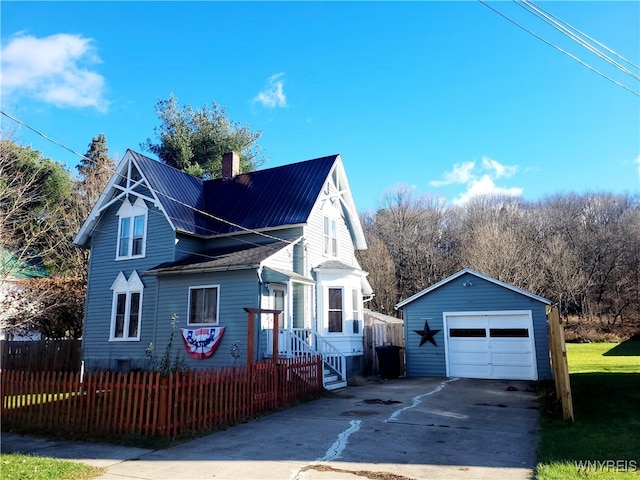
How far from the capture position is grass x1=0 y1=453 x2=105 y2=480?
6129 mm

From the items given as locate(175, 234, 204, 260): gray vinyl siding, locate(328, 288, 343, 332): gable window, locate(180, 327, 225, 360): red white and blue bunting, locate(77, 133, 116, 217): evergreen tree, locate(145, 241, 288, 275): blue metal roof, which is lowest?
locate(180, 327, 225, 360): red white and blue bunting

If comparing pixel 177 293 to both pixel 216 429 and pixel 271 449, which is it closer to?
pixel 216 429

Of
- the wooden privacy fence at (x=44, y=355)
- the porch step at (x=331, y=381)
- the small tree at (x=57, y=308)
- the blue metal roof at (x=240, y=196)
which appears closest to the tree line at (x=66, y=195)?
the small tree at (x=57, y=308)

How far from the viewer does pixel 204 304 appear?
16219 millimetres

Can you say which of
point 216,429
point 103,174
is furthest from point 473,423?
point 103,174

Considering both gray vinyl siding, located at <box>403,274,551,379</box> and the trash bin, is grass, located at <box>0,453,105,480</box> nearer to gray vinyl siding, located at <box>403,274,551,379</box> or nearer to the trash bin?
the trash bin

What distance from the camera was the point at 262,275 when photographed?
605 inches

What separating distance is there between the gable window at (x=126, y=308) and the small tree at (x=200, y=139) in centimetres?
1708

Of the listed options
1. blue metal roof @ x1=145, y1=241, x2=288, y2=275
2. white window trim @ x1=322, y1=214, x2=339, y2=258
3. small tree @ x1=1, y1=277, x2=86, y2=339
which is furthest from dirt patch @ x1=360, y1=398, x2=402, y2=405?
small tree @ x1=1, y1=277, x2=86, y2=339

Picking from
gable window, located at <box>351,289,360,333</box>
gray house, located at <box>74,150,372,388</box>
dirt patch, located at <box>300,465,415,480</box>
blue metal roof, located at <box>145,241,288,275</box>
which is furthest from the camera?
gable window, located at <box>351,289,360,333</box>

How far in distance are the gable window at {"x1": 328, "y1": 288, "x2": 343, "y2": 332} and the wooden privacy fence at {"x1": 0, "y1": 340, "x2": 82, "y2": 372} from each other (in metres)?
11.1

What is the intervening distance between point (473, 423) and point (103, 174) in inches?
1285

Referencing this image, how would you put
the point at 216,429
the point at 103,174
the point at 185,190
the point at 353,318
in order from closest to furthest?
the point at 216,429
the point at 353,318
the point at 185,190
the point at 103,174

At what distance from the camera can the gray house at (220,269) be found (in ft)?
51.1
